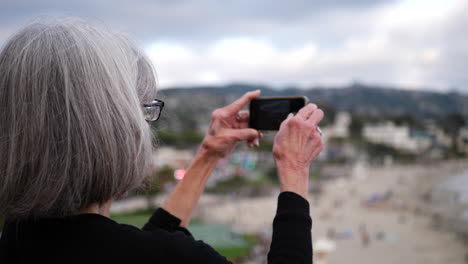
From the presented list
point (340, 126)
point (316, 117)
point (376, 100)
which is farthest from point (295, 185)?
point (376, 100)

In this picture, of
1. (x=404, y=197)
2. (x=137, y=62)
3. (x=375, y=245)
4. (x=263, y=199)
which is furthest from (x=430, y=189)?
(x=137, y=62)

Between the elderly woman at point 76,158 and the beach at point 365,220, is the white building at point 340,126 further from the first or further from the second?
the elderly woman at point 76,158

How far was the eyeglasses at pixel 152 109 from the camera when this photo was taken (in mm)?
1155

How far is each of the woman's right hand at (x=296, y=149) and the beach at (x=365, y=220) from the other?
7710mm

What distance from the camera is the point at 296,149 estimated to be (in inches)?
46.7

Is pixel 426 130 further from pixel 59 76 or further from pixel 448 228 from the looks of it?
pixel 59 76

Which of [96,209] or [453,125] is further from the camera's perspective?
[453,125]

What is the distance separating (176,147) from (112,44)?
49908 mm

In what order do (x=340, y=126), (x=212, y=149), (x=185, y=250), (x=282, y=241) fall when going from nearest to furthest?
(x=185, y=250)
(x=282, y=241)
(x=212, y=149)
(x=340, y=126)

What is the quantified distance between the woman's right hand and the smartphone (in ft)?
0.98

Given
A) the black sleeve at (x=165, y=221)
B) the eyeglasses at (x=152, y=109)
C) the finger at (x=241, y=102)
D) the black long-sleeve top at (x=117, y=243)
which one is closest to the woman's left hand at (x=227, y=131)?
the finger at (x=241, y=102)

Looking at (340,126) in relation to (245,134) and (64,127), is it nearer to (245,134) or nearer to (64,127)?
(245,134)

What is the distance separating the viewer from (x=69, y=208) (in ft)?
A: 3.17

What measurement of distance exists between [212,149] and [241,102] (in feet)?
0.76
